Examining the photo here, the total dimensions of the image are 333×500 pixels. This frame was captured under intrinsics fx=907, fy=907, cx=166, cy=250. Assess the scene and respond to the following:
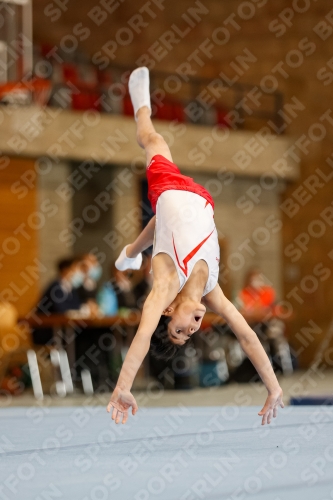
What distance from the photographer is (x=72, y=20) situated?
14367 mm

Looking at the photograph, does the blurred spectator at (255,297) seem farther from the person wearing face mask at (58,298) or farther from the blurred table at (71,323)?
the person wearing face mask at (58,298)

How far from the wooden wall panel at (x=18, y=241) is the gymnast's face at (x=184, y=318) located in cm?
667

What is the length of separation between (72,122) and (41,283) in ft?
6.56

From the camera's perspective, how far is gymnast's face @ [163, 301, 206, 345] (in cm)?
429

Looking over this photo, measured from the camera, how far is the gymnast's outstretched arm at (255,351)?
4.34m

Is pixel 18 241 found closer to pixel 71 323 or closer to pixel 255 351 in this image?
pixel 71 323

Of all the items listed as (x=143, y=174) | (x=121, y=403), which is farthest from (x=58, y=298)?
(x=121, y=403)

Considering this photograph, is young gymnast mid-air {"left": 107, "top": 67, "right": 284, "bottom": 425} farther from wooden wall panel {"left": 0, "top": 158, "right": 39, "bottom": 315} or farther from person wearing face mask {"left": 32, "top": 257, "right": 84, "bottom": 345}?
wooden wall panel {"left": 0, "top": 158, "right": 39, "bottom": 315}

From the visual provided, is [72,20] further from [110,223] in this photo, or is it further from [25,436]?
[25,436]

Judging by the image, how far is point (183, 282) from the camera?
434cm

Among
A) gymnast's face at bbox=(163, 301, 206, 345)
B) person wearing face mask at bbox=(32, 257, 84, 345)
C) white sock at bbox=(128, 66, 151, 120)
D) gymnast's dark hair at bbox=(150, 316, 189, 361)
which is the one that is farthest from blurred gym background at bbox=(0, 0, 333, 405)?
gymnast's face at bbox=(163, 301, 206, 345)

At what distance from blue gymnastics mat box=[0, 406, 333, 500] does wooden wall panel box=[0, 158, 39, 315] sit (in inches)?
193

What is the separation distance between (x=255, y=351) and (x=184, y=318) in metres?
0.41

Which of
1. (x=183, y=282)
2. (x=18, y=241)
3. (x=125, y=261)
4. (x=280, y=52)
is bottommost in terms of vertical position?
(x=18, y=241)
